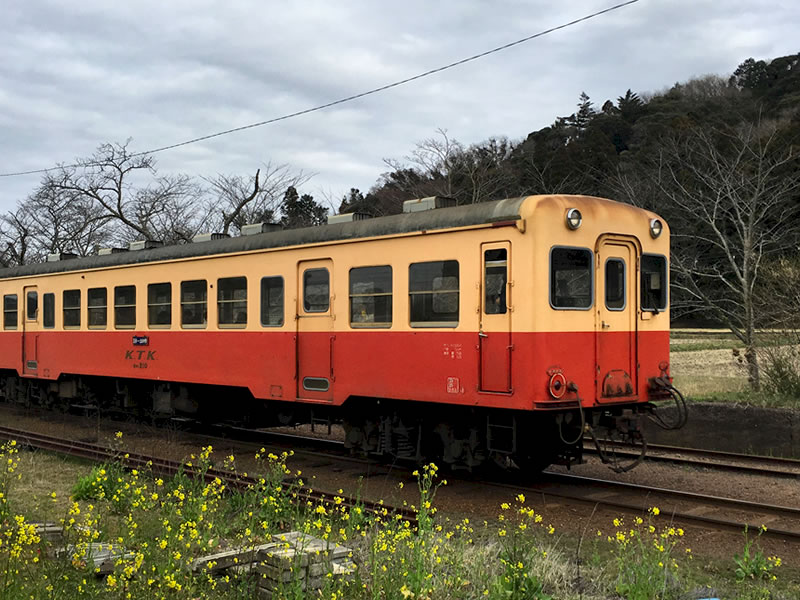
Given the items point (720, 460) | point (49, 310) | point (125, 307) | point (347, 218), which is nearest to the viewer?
point (347, 218)

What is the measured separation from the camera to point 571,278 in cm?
875

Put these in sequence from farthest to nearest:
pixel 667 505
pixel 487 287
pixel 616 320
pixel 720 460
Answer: pixel 720 460 < pixel 616 320 < pixel 487 287 < pixel 667 505

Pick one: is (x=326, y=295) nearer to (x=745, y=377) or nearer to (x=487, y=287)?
(x=487, y=287)

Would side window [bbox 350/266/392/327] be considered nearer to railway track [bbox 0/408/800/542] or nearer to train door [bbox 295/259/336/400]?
train door [bbox 295/259/336/400]

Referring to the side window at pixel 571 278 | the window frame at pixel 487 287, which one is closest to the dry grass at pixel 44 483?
the window frame at pixel 487 287

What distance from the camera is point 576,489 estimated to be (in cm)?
945

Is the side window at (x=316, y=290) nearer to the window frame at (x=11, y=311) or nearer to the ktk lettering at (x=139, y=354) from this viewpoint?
the ktk lettering at (x=139, y=354)

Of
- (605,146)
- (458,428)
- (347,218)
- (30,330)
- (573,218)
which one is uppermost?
(605,146)

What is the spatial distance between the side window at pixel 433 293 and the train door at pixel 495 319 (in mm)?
423

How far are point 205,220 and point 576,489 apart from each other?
3498 centimetres

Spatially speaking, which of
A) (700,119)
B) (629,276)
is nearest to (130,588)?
(629,276)

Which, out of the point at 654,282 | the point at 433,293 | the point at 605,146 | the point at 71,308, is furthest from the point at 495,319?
the point at 605,146

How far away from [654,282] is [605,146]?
1393 inches

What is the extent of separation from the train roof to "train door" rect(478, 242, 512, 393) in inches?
16.5
